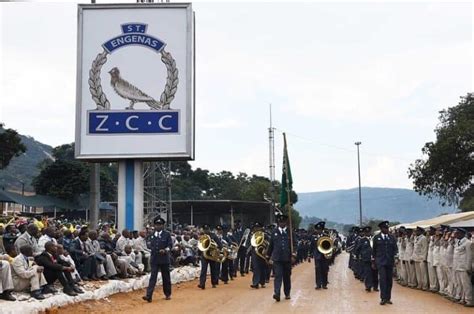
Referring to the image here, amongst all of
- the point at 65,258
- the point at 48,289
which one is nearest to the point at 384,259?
the point at 65,258

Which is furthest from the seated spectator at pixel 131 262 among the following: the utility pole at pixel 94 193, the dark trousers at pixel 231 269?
the utility pole at pixel 94 193

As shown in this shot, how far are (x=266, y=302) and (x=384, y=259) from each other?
302cm

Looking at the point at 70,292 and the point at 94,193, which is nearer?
the point at 70,292

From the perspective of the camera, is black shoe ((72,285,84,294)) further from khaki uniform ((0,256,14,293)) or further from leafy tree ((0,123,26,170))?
leafy tree ((0,123,26,170))

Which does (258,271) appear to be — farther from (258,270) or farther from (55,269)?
(55,269)

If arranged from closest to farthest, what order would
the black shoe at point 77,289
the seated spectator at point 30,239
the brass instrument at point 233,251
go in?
the black shoe at point 77,289 < the seated spectator at point 30,239 < the brass instrument at point 233,251

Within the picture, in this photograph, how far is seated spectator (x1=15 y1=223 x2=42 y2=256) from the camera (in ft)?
51.1

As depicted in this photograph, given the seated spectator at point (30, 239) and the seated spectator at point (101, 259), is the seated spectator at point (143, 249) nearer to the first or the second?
the seated spectator at point (101, 259)

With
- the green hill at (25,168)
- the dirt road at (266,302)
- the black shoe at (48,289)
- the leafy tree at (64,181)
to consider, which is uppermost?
the green hill at (25,168)

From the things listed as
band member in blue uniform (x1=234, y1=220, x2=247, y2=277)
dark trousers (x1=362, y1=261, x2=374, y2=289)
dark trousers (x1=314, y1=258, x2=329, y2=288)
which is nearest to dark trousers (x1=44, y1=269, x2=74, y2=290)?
dark trousers (x1=314, y1=258, x2=329, y2=288)

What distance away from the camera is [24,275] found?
1348 centimetres

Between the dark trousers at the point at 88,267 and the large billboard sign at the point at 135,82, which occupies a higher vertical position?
the large billboard sign at the point at 135,82

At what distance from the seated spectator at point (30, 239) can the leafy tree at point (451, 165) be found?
97.2 ft

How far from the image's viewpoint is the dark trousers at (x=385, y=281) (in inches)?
631
